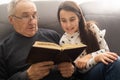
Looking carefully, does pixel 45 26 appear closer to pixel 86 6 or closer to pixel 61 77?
pixel 86 6

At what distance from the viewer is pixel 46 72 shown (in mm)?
1417

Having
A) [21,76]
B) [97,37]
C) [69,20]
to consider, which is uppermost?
[69,20]

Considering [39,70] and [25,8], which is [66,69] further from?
[25,8]

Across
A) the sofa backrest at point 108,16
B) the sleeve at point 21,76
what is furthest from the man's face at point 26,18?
the sofa backrest at point 108,16

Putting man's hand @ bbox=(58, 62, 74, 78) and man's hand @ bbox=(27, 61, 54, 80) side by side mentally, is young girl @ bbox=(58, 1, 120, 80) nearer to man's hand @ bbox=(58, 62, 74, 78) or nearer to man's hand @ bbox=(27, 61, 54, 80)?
man's hand @ bbox=(58, 62, 74, 78)

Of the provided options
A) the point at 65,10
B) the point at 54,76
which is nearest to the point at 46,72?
the point at 54,76

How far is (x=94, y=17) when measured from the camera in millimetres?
1979

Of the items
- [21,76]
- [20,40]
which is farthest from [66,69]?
[20,40]

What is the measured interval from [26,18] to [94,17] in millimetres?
593

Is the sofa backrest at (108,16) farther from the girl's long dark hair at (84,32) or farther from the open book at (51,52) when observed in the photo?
the open book at (51,52)

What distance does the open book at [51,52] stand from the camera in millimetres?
1208

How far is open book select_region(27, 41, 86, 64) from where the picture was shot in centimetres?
121

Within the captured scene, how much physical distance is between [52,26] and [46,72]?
0.61 metres

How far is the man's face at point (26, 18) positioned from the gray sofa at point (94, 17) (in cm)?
24
